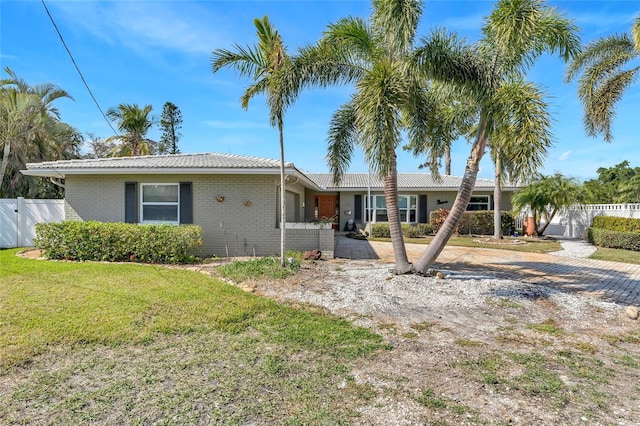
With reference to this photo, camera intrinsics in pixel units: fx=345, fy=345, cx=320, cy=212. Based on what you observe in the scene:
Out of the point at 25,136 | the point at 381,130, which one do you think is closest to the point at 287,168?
the point at 381,130

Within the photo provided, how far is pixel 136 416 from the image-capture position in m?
2.98

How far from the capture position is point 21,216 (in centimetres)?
1357

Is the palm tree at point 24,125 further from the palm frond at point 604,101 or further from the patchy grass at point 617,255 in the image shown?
the patchy grass at point 617,255

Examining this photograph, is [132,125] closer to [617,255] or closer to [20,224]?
[20,224]

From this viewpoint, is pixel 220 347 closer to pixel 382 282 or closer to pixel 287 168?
pixel 382 282

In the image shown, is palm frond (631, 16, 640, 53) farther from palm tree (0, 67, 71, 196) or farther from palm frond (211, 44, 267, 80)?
palm tree (0, 67, 71, 196)

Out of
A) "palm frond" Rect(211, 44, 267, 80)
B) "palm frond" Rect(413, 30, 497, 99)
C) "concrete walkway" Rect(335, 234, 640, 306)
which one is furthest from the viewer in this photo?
"palm frond" Rect(211, 44, 267, 80)

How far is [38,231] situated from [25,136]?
32.2ft

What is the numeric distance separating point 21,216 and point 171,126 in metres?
27.2

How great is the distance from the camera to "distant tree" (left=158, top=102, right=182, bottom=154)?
124 feet

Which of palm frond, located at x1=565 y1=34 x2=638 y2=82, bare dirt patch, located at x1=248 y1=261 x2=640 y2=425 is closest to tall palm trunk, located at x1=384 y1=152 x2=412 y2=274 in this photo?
bare dirt patch, located at x1=248 y1=261 x2=640 y2=425

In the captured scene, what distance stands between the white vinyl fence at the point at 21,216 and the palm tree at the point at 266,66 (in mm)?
9749

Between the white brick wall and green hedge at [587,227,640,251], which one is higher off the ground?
the white brick wall

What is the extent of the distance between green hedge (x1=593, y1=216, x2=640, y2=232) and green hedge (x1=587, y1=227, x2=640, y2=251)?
549 millimetres
